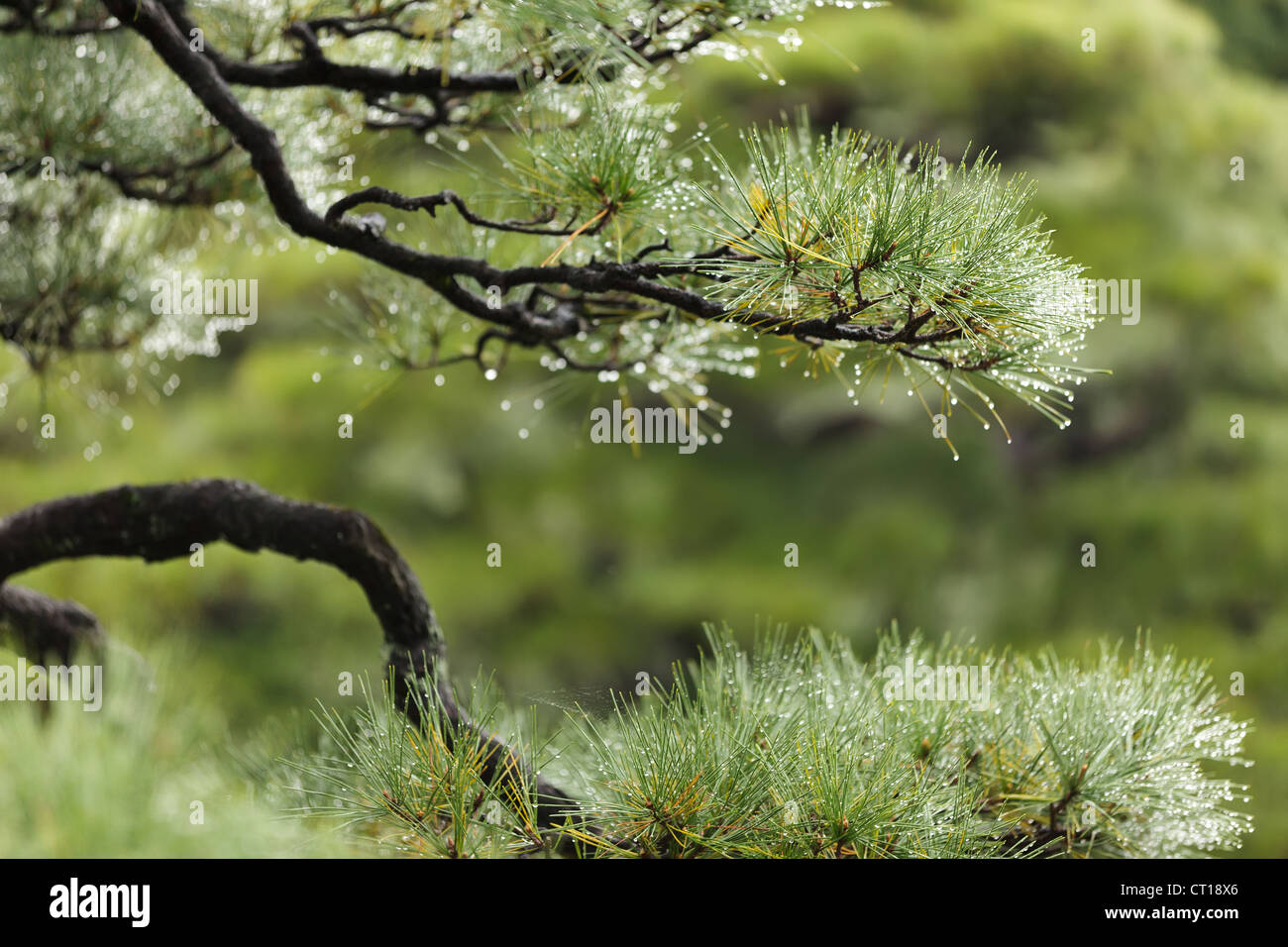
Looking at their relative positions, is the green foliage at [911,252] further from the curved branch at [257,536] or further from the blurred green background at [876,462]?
the blurred green background at [876,462]

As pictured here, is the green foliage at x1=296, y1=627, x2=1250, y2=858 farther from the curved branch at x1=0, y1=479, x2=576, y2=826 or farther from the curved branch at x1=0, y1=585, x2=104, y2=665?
the curved branch at x1=0, y1=585, x2=104, y2=665

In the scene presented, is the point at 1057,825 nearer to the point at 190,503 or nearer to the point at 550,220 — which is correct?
the point at 550,220

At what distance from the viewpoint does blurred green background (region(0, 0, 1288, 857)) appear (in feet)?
9.87

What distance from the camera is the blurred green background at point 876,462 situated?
3.01 m

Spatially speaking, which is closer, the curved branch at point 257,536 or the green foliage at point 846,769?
the green foliage at point 846,769

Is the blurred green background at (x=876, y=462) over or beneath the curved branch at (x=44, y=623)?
over

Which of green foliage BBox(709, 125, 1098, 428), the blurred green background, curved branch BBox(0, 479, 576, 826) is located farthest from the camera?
the blurred green background

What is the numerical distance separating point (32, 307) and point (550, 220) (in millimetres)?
870

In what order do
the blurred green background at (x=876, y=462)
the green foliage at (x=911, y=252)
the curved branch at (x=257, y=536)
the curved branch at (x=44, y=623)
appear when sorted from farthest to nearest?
the blurred green background at (x=876, y=462), the curved branch at (x=44, y=623), the curved branch at (x=257, y=536), the green foliage at (x=911, y=252)

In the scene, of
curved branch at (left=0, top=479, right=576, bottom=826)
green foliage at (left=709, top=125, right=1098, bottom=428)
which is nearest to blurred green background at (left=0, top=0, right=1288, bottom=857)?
curved branch at (left=0, top=479, right=576, bottom=826)

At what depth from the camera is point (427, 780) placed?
829 millimetres

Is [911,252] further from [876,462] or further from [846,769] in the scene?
[876,462]

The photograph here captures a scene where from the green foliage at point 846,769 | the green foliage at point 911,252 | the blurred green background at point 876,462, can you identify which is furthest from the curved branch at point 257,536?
the blurred green background at point 876,462
